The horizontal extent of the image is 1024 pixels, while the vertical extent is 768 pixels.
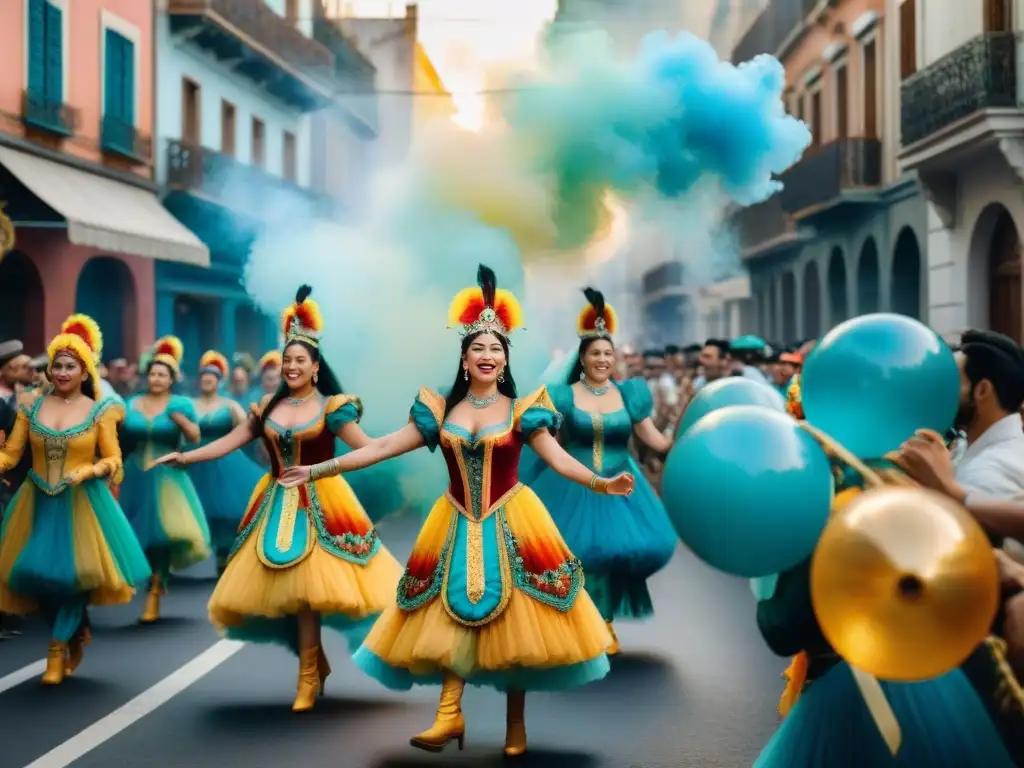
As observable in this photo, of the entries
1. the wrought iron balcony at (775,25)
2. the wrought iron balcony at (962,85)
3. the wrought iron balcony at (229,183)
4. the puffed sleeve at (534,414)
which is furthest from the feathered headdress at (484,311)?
the wrought iron balcony at (775,25)

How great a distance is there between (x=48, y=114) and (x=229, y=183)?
7.26 meters

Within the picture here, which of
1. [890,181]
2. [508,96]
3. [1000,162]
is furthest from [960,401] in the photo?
[890,181]

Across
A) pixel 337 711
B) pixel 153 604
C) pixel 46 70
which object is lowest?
pixel 337 711

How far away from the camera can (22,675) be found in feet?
28.9

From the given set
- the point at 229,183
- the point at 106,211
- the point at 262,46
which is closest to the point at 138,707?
the point at 106,211

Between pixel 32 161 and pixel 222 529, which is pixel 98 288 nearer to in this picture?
pixel 32 161

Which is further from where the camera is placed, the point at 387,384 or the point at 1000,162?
the point at 1000,162

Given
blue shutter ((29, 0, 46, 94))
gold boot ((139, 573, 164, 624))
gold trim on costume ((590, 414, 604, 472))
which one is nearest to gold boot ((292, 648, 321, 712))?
gold trim on costume ((590, 414, 604, 472))

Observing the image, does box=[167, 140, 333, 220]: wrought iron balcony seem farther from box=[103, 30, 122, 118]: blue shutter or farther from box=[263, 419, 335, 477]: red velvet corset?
box=[263, 419, 335, 477]: red velvet corset

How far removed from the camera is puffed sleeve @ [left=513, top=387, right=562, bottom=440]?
279 inches

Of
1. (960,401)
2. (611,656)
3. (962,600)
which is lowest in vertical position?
(611,656)

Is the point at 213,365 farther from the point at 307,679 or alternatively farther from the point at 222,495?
the point at 307,679

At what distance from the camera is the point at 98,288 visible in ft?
85.1

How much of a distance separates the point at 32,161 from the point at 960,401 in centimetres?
1865
